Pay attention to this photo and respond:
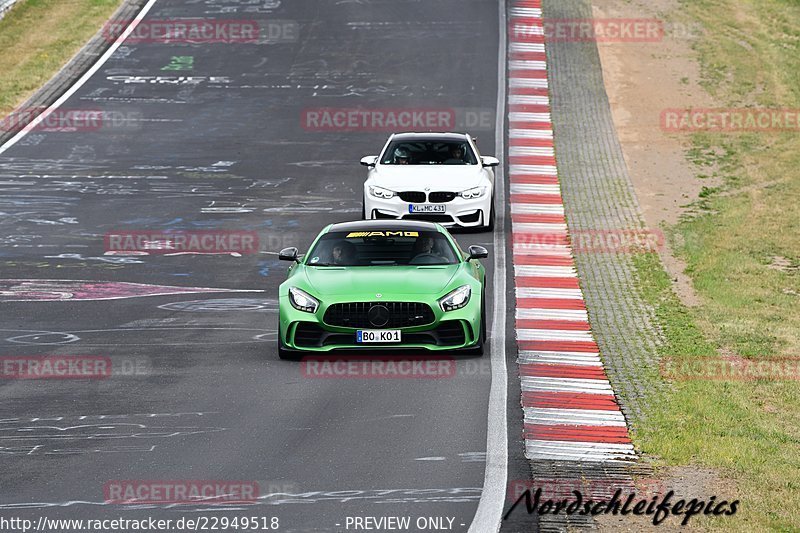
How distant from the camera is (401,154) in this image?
956 inches

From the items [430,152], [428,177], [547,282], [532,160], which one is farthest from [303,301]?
[532,160]

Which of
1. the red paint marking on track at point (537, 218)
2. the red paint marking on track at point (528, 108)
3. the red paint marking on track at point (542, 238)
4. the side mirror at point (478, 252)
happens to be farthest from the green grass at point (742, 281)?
the red paint marking on track at point (528, 108)

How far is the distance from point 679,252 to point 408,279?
10.1 metres

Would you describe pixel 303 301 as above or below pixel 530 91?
above

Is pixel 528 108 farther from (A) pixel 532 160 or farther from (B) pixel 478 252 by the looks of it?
(B) pixel 478 252

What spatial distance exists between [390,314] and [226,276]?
247 inches

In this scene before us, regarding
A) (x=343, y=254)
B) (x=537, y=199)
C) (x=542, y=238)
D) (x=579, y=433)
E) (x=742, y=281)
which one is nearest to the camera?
(x=579, y=433)

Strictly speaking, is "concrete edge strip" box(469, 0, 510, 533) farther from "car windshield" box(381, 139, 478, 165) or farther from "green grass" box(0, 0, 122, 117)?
"green grass" box(0, 0, 122, 117)

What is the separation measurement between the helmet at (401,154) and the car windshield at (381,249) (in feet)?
26.5

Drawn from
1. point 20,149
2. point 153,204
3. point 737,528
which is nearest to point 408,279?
point 737,528

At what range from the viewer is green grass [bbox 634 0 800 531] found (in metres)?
11.1

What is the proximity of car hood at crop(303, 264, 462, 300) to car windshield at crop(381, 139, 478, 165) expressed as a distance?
8.85 meters

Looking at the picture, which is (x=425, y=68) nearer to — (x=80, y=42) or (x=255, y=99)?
(x=255, y=99)

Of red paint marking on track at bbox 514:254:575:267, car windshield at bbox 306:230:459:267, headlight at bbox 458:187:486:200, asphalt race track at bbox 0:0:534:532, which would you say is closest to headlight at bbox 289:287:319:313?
asphalt race track at bbox 0:0:534:532
